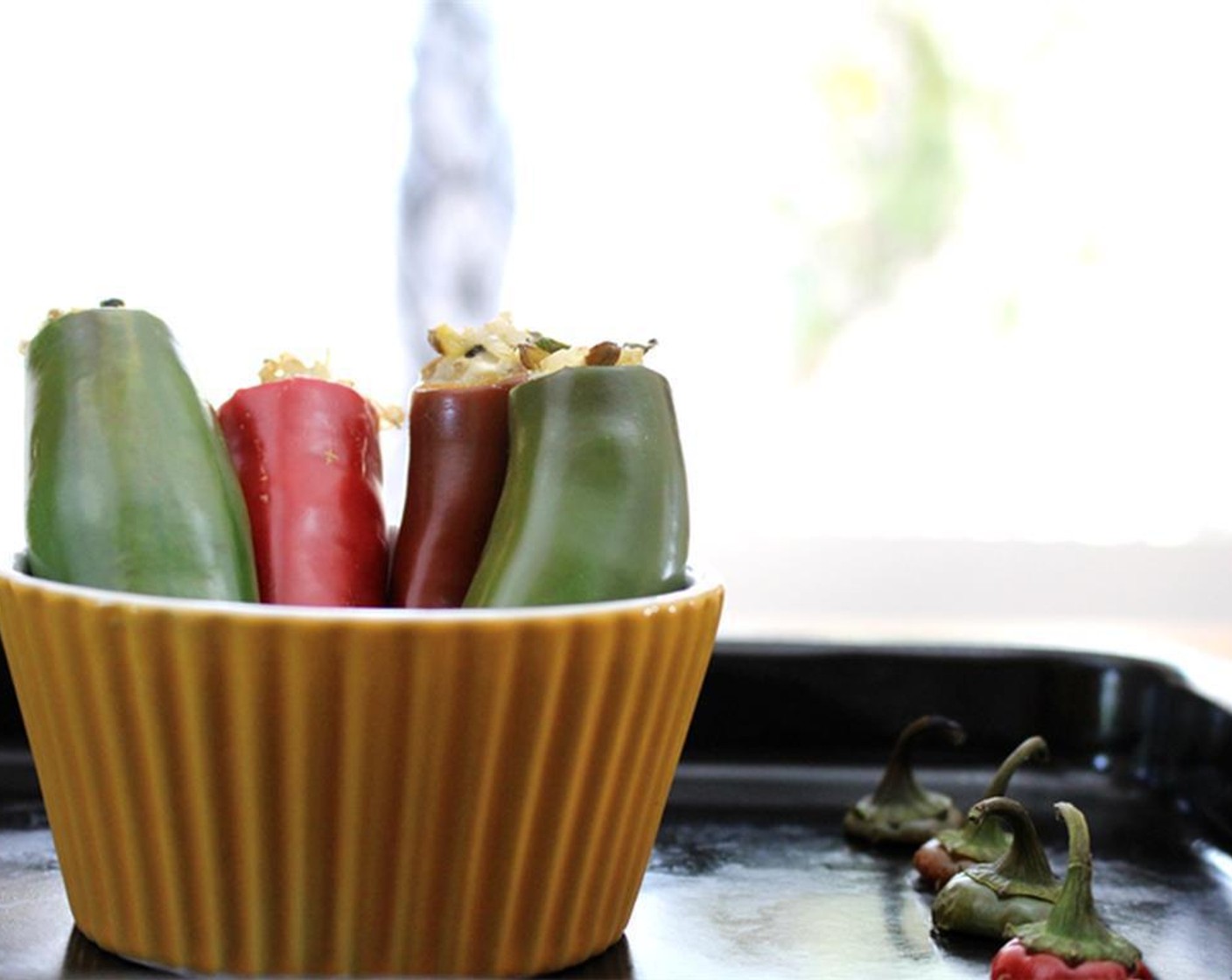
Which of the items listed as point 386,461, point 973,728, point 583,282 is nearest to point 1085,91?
point 583,282

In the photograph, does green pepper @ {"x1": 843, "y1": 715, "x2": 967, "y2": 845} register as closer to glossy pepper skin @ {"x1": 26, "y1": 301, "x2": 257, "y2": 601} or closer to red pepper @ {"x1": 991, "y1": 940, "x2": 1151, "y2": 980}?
red pepper @ {"x1": 991, "y1": 940, "x2": 1151, "y2": 980}

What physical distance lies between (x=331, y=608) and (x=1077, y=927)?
196 mm

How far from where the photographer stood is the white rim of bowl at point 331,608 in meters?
0.34

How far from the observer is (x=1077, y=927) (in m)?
0.39

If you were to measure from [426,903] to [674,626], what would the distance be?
3.4 inches

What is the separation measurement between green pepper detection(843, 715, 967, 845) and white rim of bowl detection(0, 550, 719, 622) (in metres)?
0.17

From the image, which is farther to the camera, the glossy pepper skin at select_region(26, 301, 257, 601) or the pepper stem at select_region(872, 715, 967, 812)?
the pepper stem at select_region(872, 715, 967, 812)

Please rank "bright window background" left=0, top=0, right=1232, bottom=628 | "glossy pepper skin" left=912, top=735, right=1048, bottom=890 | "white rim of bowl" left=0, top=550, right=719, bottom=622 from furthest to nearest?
"bright window background" left=0, top=0, right=1232, bottom=628, "glossy pepper skin" left=912, top=735, right=1048, bottom=890, "white rim of bowl" left=0, top=550, right=719, bottom=622

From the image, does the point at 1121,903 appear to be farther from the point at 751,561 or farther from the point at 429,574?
the point at 751,561

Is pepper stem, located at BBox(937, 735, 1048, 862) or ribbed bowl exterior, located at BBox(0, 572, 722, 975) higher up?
ribbed bowl exterior, located at BBox(0, 572, 722, 975)

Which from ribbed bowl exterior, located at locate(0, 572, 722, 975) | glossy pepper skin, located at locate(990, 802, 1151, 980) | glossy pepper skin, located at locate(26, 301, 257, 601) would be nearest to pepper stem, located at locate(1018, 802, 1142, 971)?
glossy pepper skin, located at locate(990, 802, 1151, 980)

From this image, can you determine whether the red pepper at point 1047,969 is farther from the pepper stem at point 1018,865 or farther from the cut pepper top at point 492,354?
the cut pepper top at point 492,354

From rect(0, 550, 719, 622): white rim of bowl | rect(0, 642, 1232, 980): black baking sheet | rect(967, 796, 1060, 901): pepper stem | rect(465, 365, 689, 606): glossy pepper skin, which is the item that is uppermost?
rect(465, 365, 689, 606): glossy pepper skin

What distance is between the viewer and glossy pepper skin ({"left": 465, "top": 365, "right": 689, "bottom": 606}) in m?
0.38
